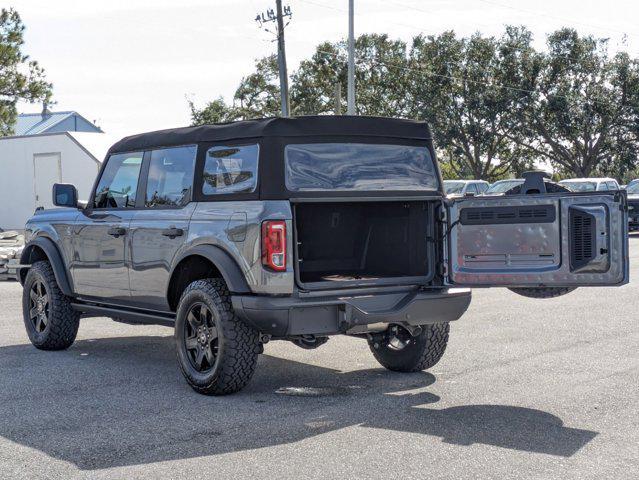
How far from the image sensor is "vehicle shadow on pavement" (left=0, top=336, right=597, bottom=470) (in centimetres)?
582

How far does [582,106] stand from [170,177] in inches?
1941

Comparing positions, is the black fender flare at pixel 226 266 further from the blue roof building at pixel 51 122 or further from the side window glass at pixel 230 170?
the blue roof building at pixel 51 122

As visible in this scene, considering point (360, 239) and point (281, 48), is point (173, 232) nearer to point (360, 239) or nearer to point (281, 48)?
point (360, 239)

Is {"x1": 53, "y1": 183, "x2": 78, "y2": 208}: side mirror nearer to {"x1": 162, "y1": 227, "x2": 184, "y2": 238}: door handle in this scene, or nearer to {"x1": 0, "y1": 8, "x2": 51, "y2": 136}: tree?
{"x1": 162, "y1": 227, "x2": 184, "y2": 238}: door handle

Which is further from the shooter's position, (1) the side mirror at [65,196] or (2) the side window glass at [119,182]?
(1) the side mirror at [65,196]

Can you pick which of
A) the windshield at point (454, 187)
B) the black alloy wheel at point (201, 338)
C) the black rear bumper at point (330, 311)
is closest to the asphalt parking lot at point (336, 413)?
the black alloy wheel at point (201, 338)

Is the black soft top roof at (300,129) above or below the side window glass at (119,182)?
above

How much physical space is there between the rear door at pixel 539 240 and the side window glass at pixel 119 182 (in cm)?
273

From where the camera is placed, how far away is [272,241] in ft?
22.4

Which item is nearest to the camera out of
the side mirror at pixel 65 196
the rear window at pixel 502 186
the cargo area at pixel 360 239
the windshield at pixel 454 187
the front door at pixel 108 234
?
the cargo area at pixel 360 239

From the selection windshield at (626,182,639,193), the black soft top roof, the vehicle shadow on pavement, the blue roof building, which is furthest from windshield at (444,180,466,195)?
the blue roof building

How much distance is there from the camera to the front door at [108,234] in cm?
845

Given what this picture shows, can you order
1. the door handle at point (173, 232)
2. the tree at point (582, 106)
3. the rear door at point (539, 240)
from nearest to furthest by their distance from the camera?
the rear door at point (539, 240)
the door handle at point (173, 232)
the tree at point (582, 106)

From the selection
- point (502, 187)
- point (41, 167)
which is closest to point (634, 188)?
point (502, 187)
